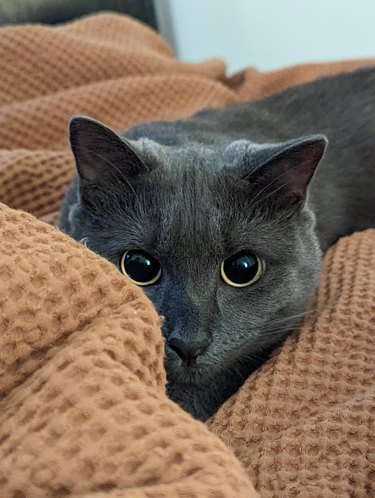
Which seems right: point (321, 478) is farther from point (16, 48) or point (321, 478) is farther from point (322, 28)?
point (322, 28)

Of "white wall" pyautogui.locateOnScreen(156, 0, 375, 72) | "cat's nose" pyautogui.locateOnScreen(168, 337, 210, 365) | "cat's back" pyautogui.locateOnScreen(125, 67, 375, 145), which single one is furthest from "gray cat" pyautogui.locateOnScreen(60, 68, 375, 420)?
"white wall" pyautogui.locateOnScreen(156, 0, 375, 72)

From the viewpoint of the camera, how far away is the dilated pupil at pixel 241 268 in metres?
0.86

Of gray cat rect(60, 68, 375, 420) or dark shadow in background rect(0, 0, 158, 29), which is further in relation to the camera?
dark shadow in background rect(0, 0, 158, 29)

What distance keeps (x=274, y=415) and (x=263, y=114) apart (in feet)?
2.67

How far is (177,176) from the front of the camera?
35.7 inches

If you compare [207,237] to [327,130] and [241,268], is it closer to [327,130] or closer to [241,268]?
[241,268]

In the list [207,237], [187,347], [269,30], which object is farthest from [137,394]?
[269,30]

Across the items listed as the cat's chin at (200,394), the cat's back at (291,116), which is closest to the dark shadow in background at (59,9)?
the cat's back at (291,116)

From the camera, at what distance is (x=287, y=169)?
891 mm

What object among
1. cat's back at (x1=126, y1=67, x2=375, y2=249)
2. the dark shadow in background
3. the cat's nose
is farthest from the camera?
the dark shadow in background

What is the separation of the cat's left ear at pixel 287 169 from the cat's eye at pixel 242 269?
0.10 m

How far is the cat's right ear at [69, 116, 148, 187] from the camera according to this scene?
2.81ft

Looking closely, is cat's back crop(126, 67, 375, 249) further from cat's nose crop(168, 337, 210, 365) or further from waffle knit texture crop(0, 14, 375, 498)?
cat's nose crop(168, 337, 210, 365)

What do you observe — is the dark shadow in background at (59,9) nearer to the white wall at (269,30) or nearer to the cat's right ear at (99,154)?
the white wall at (269,30)
